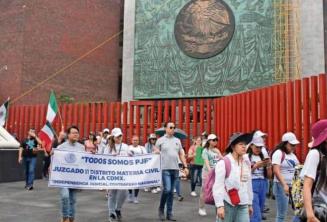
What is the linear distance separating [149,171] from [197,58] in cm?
2068

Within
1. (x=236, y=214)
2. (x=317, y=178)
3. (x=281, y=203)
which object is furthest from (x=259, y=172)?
(x=317, y=178)

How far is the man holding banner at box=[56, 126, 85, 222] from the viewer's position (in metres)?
6.64

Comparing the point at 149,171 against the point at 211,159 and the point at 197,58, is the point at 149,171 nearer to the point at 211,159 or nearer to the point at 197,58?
the point at 211,159

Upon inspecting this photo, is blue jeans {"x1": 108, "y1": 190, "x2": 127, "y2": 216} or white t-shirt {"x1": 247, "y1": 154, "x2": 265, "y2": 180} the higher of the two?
white t-shirt {"x1": 247, "y1": 154, "x2": 265, "y2": 180}

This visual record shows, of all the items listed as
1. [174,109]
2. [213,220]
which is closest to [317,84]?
[213,220]

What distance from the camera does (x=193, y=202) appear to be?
1055 centimetres

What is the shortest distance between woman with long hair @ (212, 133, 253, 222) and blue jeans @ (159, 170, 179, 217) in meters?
3.34

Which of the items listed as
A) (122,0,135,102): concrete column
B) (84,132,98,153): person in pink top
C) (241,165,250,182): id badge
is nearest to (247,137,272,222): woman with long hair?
(241,165,250,182): id badge

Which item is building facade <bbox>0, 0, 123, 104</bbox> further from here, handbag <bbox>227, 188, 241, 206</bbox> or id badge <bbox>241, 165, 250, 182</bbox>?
handbag <bbox>227, 188, 241, 206</bbox>

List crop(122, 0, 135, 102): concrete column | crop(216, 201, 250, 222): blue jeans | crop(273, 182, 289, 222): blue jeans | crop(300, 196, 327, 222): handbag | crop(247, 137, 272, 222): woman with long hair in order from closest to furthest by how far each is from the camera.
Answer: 1. crop(300, 196, 327, 222): handbag
2. crop(216, 201, 250, 222): blue jeans
3. crop(273, 182, 289, 222): blue jeans
4. crop(247, 137, 272, 222): woman with long hair
5. crop(122, 0, 135, 102): concrete column

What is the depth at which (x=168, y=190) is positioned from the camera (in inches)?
314

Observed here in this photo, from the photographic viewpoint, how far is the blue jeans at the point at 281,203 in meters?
6.19

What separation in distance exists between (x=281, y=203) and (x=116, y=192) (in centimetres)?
310

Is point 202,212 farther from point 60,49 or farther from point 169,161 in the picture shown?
point 60,49
